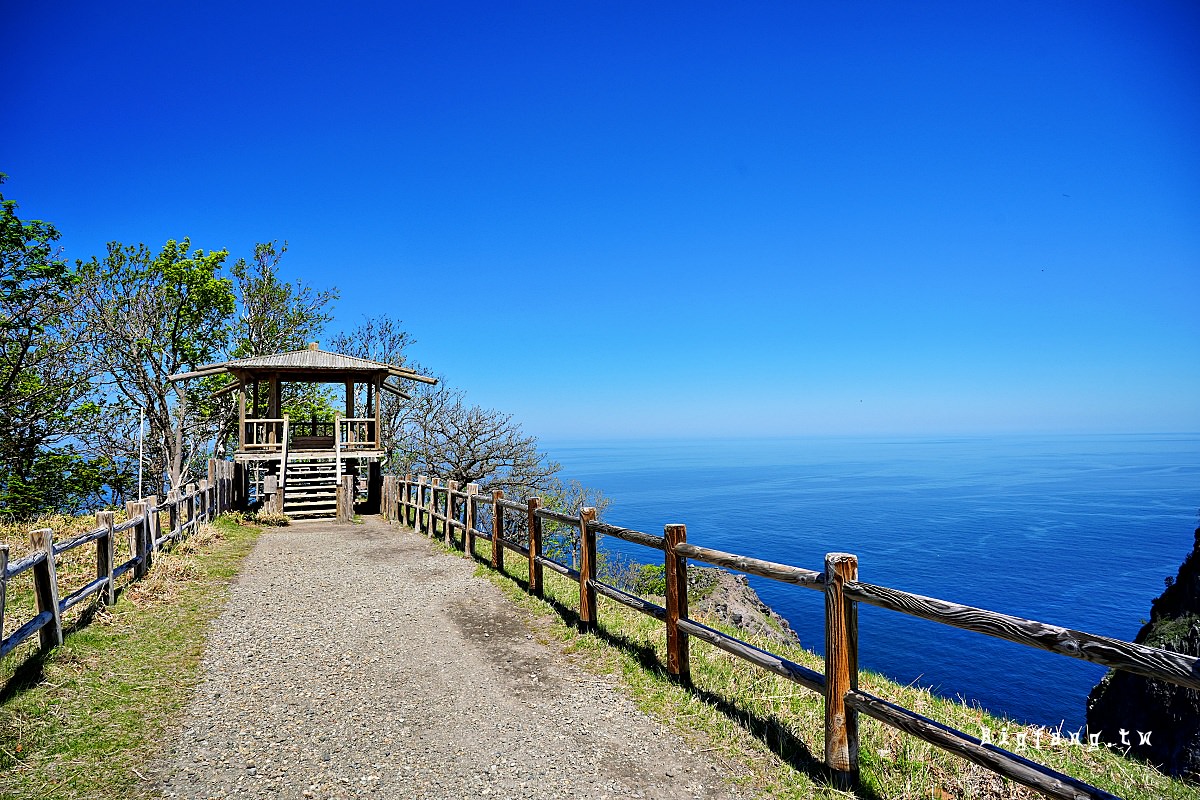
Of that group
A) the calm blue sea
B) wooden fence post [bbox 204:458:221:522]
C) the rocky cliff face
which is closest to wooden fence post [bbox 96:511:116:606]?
wooden fence post [bbox 204:458:221:522]

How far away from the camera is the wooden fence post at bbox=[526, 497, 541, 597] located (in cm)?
925

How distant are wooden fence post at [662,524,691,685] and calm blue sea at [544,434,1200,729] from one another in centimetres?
197

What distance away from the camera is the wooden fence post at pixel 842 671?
407 cm

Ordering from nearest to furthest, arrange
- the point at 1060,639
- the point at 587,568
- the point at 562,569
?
the point at 1060,639 → the point at 587,568 → the point at 562,569

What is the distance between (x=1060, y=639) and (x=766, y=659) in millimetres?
2217

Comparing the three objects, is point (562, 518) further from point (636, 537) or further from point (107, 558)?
point (107, 558)

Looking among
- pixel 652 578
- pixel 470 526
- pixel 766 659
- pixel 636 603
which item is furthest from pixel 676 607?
pixel 652 578

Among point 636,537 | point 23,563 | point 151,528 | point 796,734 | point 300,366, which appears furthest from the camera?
point 300,366

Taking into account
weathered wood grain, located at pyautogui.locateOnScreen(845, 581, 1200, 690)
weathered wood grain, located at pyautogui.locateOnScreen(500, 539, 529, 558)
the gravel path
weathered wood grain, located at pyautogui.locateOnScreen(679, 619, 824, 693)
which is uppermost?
weathered wood grain, located at pyautogui.locateOnScreen(845, 581, 1200, 690)

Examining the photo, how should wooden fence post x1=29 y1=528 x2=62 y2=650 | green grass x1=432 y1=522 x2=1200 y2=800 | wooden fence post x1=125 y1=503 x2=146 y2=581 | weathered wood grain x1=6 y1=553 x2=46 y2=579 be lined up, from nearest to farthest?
1. green grass x1=432 y1=522 x2=1200 y2=800
2. weathered wood grain x1=6 y1=553 x2=46 y2=579
3. wooden fence post x1=29 y1=528 x2=62 y2=650
4. wooden fence post x1=125 y1=503 x2=146 y2=581

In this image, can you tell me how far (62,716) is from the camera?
5051mm

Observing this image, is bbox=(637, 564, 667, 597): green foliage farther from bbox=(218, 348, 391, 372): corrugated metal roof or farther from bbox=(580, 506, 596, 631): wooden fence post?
bbox=(580, 506, 596, 631): wooden fence post

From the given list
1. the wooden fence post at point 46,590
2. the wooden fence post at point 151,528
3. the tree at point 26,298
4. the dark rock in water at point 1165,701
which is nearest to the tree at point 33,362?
the tree at point 26,298

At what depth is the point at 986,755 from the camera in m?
3.25
